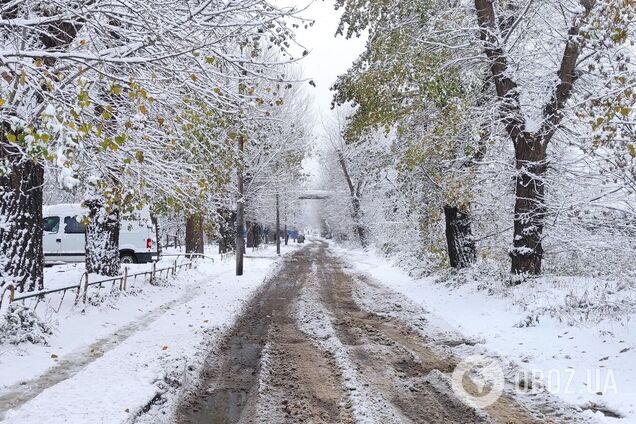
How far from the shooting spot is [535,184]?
11.0 meters

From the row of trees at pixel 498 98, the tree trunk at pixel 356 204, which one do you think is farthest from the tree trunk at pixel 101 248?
the tree trunk at pixel 356 204

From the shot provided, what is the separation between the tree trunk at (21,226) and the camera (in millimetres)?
7828

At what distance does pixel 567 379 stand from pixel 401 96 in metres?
6.89

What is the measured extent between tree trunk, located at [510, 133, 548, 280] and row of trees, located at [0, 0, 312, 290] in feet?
19.7

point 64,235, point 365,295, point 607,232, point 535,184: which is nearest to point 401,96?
point 535,184

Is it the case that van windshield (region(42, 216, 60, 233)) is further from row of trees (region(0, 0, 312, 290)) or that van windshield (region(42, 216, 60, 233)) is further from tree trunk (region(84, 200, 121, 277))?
row of trees (region(0, 0, 312, 290))

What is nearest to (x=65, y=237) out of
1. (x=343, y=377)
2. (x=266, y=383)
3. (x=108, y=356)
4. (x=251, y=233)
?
(x=108, y=356)

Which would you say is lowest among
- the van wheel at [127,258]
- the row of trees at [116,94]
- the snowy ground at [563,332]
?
the snowy ground at [563,332]

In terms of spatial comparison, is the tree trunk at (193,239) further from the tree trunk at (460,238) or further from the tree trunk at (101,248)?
the tree trunk at (460,238)

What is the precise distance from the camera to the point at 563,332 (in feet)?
24.9

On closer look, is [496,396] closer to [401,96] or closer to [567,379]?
[567,379]

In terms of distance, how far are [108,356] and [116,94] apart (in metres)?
3.85

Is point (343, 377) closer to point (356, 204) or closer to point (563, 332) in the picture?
point (563, 332)

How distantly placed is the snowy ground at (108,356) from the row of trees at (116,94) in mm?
1331
